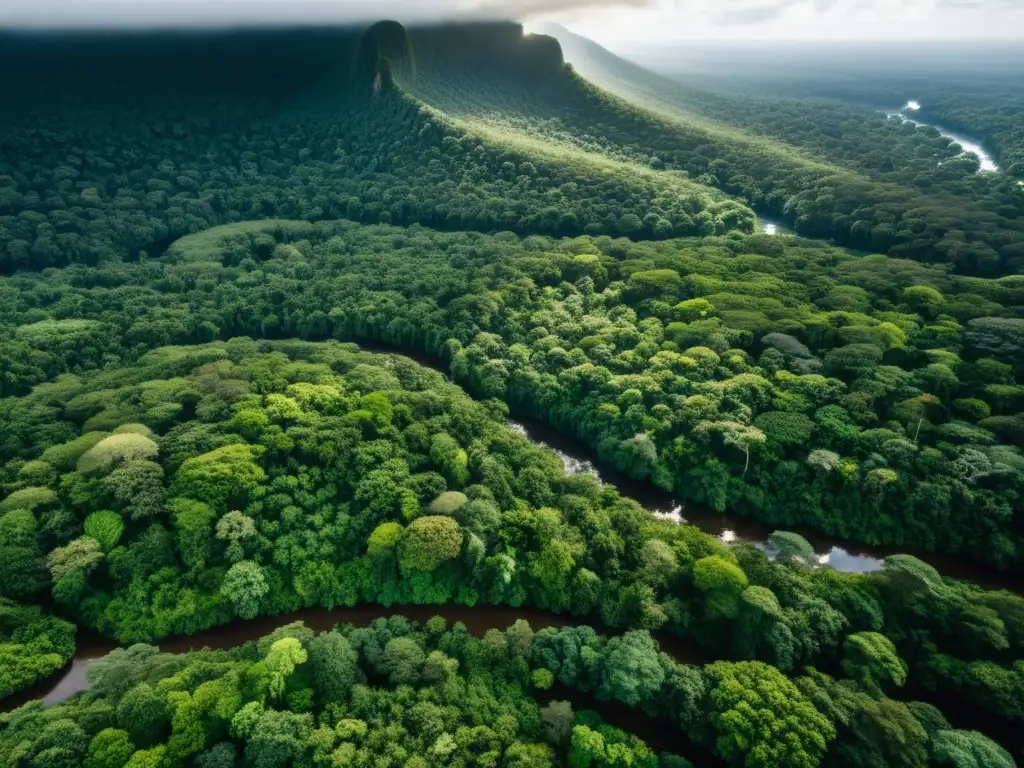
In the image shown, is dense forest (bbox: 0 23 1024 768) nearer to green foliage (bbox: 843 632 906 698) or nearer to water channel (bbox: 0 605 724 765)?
green foliage (bbox: 843 632 906 698)

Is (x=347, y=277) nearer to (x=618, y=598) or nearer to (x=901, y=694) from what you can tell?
(x=618, y=598)

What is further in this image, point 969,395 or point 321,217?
point 321,217

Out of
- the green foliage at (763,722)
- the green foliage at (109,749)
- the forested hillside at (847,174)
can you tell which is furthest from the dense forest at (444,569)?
the forested hillside at (847,174)

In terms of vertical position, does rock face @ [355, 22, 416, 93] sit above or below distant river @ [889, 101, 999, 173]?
above

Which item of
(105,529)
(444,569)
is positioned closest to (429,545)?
(444,569)

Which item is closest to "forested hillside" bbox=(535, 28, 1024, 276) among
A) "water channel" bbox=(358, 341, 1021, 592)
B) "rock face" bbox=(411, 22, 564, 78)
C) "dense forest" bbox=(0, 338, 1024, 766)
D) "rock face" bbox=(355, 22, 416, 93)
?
"rock face" bbox=(411, 22, 564, 78)

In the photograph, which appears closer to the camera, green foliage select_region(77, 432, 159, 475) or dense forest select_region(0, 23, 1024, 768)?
dense forest select_region(0, 23, 1024, 768)

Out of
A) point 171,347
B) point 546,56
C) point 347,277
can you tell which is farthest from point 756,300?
point 546,56
